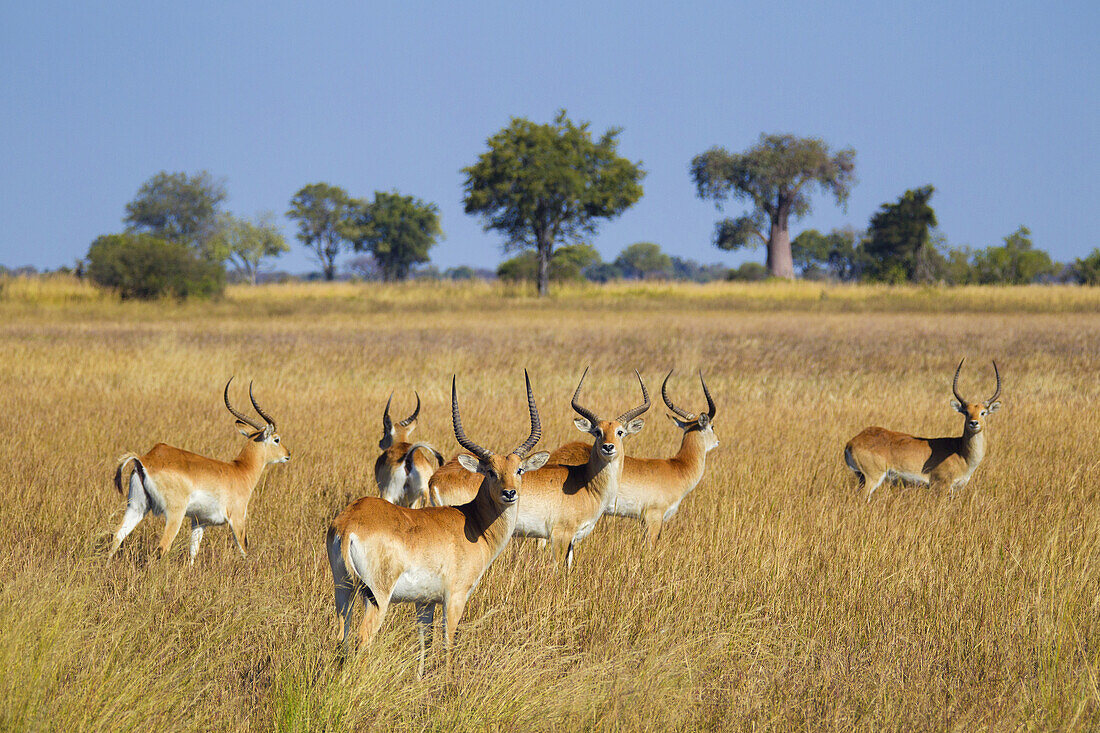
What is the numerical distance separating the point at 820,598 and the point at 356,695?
2.91 meters

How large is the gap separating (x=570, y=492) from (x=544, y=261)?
48.2 metres

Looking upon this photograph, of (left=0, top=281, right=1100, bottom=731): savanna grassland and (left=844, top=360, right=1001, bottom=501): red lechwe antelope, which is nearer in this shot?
(left=0, top=281, right=1100, bottom=731): savanna grassland

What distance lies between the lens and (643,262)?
585 ft

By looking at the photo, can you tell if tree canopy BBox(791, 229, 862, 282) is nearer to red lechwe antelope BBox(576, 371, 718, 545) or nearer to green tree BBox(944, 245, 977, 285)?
green tree BBox(944, 245, 977, 285)

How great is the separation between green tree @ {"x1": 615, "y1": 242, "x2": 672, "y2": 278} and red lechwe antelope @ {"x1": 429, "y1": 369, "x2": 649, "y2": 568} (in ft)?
553

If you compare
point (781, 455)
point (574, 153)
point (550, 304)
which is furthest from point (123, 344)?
point (574, 153)

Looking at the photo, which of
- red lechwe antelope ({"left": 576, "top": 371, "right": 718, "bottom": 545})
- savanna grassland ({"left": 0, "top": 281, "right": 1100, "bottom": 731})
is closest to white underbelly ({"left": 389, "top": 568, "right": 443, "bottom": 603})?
savanna grassland ({"left": 0, "top": 281, "right": 1100, "bottom": 731})

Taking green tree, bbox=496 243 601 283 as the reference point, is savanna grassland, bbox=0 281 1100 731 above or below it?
below

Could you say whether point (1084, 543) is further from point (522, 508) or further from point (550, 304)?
point (550, 304)

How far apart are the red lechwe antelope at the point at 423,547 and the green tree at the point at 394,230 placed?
8977 cm

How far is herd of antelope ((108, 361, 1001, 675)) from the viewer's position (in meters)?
4.25

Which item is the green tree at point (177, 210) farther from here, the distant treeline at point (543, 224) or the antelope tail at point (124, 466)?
the antelope tail at point (124, 466)

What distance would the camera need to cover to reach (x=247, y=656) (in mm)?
4543

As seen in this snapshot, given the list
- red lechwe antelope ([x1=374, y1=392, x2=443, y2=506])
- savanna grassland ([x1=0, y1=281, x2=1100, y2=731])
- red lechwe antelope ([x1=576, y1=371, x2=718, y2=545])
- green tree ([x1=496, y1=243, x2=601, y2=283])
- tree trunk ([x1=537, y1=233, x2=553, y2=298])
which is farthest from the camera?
green tree ([x1=496, y1=243, x2=601, y2=283])
